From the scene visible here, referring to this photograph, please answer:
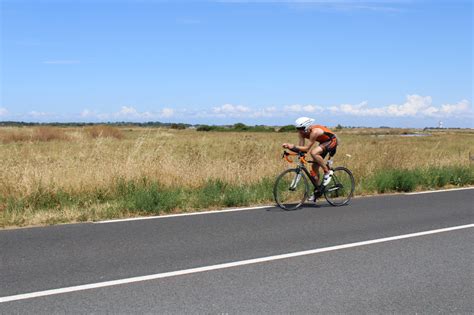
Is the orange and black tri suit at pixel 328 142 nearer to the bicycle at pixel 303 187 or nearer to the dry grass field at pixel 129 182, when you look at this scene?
the bicycle at pixel 303 187

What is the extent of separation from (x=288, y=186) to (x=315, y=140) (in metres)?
1.16

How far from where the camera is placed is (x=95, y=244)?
22.6 ft

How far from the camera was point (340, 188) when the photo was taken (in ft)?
35.8

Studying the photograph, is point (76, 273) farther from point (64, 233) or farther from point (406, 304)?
point (406, 304)

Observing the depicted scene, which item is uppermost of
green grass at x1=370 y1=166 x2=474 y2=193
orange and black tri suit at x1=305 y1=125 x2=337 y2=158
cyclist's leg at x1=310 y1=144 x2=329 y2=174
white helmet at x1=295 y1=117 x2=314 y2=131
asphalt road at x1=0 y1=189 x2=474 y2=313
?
white helmet at x1=295 y1=117 x2=314 y2=131

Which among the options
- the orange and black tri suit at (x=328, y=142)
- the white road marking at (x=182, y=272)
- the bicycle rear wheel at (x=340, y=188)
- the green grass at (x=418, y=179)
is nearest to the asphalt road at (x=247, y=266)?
the white road marking at (x=182, y=272)

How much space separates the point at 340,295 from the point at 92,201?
6570 mm

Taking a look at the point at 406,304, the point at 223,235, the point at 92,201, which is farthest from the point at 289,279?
the point at 92,201

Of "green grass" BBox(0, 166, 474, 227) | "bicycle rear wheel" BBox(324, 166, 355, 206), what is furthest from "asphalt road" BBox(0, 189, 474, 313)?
"bicycle rear wheel" BBox(324, 166, 355, 206)

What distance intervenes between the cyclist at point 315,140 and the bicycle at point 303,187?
17cm

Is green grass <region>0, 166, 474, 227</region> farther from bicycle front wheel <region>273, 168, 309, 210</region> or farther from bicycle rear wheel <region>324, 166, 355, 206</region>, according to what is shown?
bicycle rear wheel <region>324, 166, 355, 206</region>

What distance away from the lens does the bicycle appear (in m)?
10.2

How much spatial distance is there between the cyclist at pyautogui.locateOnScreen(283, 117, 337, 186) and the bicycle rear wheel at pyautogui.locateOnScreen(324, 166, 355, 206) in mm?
299

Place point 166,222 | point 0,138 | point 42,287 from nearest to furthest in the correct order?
point 42,287 < point 166,222 < point 0,138
